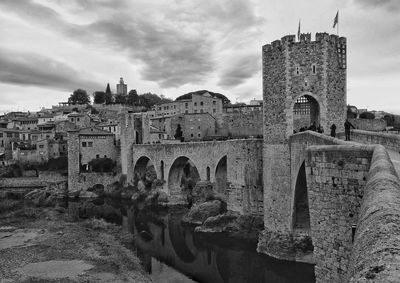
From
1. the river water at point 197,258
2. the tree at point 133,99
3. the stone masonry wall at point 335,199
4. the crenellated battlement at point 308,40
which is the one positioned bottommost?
the river water at point 197,258

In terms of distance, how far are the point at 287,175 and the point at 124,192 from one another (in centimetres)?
2953

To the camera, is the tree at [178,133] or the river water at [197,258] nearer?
the river water at [197,258]

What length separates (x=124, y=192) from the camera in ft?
143

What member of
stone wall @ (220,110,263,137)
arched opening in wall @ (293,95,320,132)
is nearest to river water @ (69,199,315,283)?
arched opening in wall @ (293,95,320,132)

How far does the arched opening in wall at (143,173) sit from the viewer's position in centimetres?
4175

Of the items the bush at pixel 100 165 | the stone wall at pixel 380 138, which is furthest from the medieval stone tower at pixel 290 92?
the bush at pixel 100 165

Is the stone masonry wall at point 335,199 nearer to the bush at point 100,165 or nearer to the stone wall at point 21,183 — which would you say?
the bush at point 100,165

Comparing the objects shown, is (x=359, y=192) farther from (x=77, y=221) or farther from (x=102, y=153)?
(x=102, y=153)

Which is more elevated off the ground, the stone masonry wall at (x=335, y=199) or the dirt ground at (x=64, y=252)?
the stone masonry wall at (x=335, y=199)

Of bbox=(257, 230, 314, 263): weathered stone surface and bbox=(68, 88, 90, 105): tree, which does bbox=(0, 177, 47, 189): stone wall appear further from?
bbox=(68, 88, 90, 105): tree

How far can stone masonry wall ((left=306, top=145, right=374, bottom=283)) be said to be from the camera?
19.8 feet

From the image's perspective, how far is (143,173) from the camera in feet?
147

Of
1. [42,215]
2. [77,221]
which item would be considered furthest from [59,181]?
[77,221]

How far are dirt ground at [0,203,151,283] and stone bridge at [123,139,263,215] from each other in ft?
25.8
